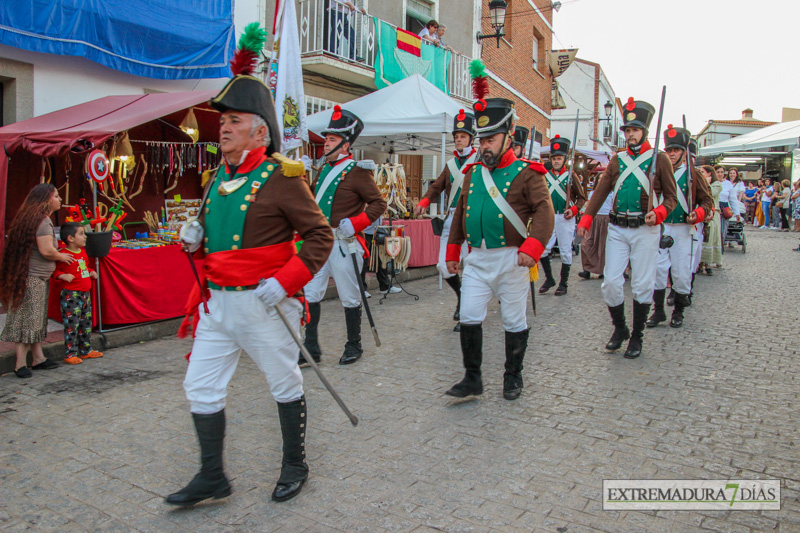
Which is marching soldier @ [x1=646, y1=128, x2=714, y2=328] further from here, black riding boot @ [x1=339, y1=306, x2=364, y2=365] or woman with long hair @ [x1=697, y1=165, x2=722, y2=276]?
woman with long hair @ [x1=697, y1=165, x2=722, y2=276]

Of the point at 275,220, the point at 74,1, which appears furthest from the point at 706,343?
A: the point at 74,1

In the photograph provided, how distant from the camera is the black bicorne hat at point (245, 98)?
304 centimetres

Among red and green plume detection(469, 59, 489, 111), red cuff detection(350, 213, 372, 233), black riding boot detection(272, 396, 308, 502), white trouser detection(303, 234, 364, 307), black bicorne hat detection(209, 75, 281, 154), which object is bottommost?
black riding boot detection(272, 396, 308, 502)

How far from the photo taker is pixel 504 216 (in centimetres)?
447

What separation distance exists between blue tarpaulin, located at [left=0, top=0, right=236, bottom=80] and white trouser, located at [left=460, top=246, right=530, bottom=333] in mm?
6470

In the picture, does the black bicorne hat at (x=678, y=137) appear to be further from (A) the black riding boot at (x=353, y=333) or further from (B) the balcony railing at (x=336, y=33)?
(B) the balcony railing at (x=336, y=33)

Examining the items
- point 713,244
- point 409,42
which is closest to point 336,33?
point 409,42

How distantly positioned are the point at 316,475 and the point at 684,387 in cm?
312

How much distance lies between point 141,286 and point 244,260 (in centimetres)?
425

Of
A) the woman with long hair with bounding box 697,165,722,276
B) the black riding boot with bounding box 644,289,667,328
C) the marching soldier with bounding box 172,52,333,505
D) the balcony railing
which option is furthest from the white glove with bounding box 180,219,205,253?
the woman with long hair with bounding box 697,165,722,276

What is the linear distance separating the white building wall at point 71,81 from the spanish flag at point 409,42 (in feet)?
21.4

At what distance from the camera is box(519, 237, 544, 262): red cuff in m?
4.27

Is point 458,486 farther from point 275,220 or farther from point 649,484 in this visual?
point 275,220

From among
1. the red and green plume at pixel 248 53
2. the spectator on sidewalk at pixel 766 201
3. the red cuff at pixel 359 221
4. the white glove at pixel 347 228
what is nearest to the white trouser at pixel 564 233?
the red cuff at pixel 359 221
